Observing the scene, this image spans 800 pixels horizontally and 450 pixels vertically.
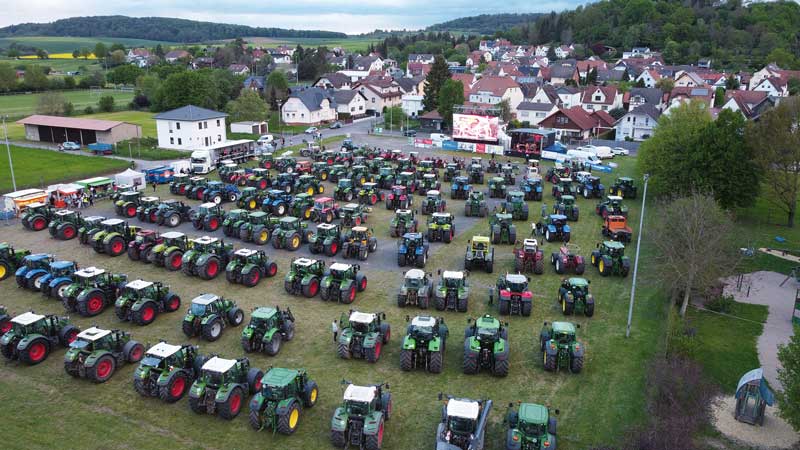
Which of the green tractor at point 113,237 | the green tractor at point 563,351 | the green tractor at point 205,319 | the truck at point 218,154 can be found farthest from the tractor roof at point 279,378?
the truck at point 218,154

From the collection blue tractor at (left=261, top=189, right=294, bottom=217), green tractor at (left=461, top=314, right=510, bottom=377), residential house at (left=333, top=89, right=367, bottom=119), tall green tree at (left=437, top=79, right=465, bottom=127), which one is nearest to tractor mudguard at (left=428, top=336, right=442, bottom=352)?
green tractor at (left=461, top=314, right=510, bottom=377)

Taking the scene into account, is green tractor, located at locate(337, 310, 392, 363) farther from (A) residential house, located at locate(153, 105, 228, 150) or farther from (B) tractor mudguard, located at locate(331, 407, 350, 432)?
(A) residential house, located at locate(153, 105, 228, 150)

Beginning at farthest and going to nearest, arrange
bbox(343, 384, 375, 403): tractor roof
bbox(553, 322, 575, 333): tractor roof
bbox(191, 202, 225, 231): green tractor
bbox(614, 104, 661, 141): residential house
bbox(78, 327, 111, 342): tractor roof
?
bbox(614, 104, 661, 141): residential house, bbox(191, 202, 225, 231): green tractor, bbox(553, 322, 575, 333): tractor roof, bbox(78, 327, 111, 342): tractor roof, bbox(343, 384, 375, 403): tractor roof

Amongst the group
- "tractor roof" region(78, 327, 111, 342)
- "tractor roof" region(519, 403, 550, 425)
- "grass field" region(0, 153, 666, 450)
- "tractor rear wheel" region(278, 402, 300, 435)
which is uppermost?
"tractor roof" region(78, 327, 111, 342)

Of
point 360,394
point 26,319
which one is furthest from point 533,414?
point 26,319

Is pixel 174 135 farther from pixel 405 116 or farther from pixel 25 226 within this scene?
pixel 405 116
